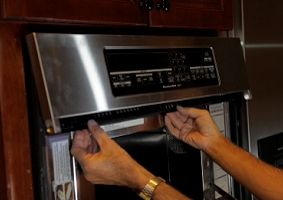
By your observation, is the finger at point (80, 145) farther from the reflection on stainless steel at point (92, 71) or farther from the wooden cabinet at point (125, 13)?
the wooden cabinet at point (125, 13)

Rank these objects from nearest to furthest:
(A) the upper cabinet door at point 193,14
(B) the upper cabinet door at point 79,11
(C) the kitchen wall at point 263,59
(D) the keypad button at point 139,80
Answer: (B) the upper cabinet door at point 79,11, (D) the keypad button at point 139,80, (A) the upper cabinet door at point 193,14, (C) the kitchen wall at point 263,59

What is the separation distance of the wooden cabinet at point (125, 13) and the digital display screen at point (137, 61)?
72 millimetres

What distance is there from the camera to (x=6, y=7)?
0.56m

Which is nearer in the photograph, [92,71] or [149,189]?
[92,71]

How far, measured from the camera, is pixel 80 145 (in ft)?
2.18

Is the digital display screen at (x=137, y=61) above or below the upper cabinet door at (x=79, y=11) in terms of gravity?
below

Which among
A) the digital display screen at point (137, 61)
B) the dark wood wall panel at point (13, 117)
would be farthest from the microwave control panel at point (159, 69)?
the dark wood wall panel at point (13, 117)

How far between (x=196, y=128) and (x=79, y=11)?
391 mm

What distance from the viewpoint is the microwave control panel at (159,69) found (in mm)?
654

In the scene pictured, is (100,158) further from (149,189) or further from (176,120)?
(176,120)

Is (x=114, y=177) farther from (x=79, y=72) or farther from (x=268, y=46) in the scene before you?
(x=268, y=46)

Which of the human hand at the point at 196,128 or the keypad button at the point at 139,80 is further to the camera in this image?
the human hand at the point at 196,128

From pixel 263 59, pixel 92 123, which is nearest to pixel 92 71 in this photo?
pixel 92 123

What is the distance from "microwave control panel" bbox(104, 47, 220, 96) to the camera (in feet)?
2.15
